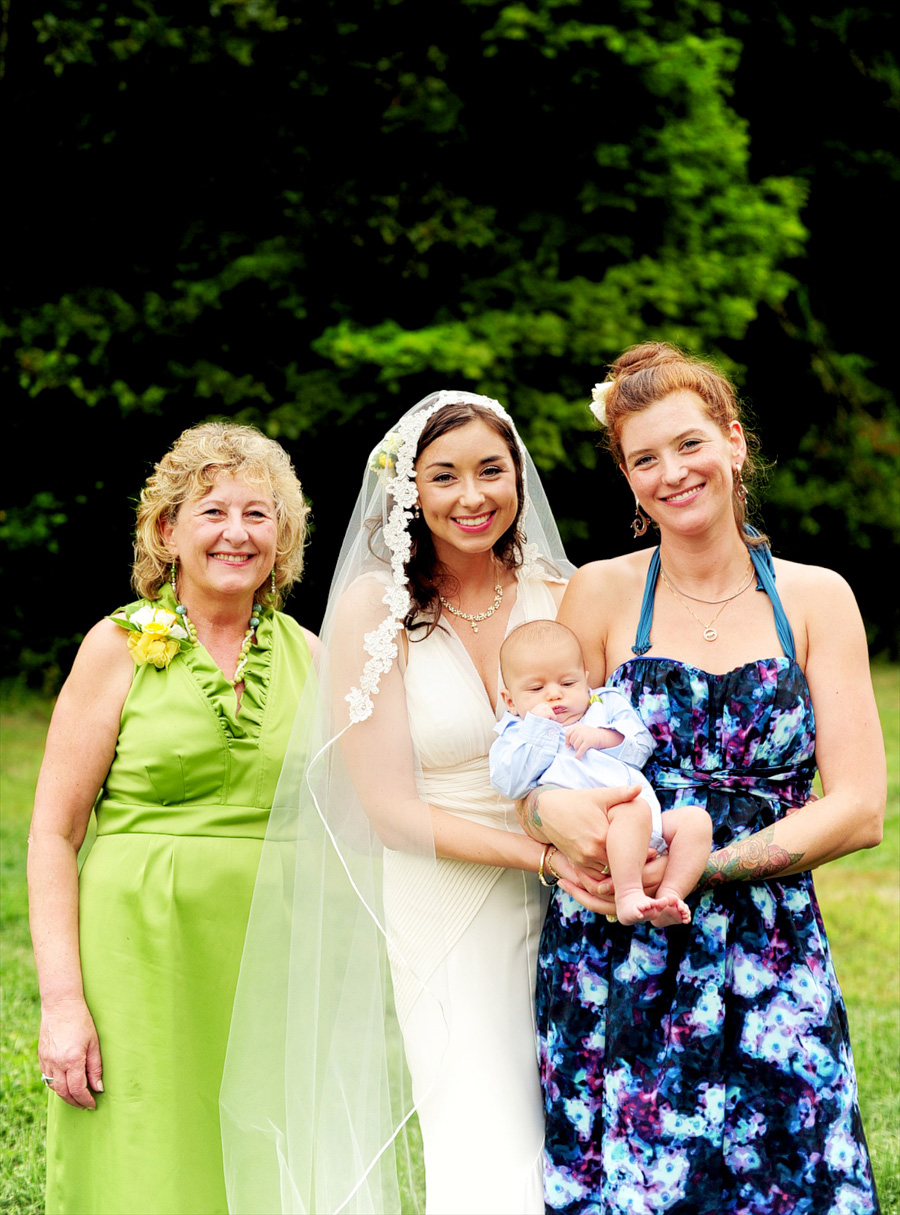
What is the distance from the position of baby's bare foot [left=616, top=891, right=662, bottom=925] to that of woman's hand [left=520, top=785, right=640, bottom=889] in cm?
13

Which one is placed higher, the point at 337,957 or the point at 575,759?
the point at 575,759

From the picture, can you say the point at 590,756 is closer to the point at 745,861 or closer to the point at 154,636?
the point at 745,861

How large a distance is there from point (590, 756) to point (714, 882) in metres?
0.36

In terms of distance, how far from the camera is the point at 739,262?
10.4 metres

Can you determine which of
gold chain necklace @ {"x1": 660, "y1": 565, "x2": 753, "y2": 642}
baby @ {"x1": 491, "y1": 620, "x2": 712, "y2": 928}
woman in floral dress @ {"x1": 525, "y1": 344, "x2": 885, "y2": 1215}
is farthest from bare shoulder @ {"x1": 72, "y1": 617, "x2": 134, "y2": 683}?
gold chain necklace @ {"x1": 660, "y1": 565, "x2": 753, "y2": 642}

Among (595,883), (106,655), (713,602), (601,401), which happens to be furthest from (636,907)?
(106,655)

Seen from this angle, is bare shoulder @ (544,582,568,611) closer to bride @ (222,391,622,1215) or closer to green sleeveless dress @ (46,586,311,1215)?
bride @ (222,391,622,1215)

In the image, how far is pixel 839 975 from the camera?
6414 mm

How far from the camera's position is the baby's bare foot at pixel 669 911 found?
8.09 ft

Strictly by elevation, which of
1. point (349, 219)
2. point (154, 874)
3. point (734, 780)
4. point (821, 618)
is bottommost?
point (154, 874)

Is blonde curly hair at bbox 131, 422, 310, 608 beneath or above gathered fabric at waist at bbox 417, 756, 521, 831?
above

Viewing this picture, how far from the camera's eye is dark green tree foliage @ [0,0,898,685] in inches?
377

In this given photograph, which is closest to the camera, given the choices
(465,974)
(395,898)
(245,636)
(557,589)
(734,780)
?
(734,780)

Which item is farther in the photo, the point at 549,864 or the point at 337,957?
the point at 337,957
